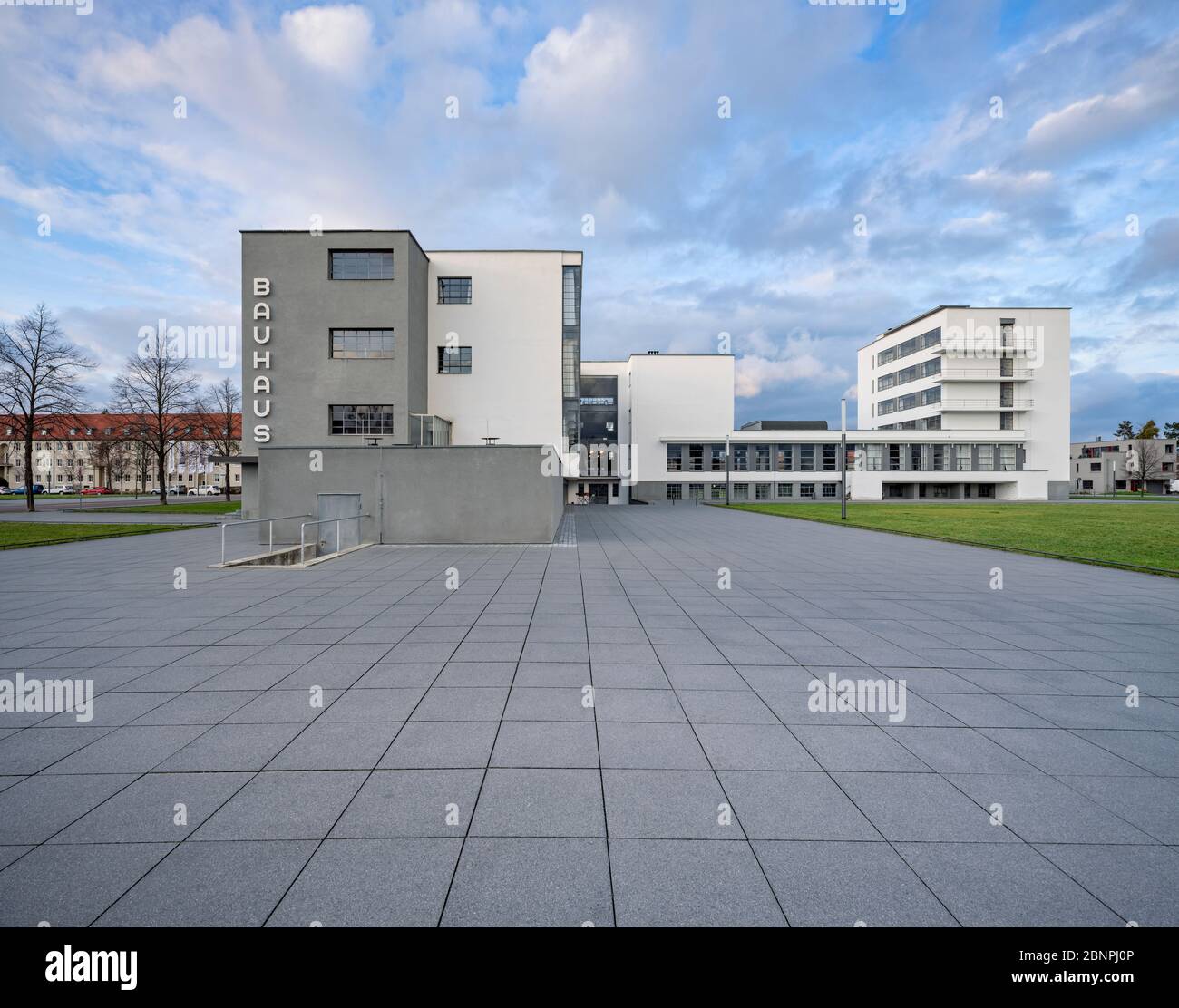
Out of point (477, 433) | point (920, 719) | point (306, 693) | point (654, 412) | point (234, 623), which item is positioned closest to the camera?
point (920, 719)

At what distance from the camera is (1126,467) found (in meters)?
95.4

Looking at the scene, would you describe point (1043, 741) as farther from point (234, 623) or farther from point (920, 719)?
point (234, 623)

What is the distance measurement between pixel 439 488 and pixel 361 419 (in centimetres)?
1242

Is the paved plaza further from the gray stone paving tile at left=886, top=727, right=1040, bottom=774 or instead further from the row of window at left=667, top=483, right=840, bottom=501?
the row of window at left=667, top=483, right=840, bottom=501

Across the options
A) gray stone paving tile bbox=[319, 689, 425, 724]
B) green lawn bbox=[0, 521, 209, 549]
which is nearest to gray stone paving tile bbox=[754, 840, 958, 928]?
gray stone paving tile bbox=[319, 689, 425, 724]

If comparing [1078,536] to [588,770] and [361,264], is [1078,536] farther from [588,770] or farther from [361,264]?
[361,264]

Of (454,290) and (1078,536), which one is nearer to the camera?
(1078,536)

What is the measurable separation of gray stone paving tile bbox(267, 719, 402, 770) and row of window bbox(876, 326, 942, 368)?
78.8 m

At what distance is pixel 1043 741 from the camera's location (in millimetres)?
4570

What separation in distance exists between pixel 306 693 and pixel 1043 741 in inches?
242

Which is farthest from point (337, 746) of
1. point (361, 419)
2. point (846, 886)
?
point (361, 419)

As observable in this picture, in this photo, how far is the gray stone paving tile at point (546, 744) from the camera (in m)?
4.20

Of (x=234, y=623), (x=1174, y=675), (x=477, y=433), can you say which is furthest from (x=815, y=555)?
(x=477, y=433)
